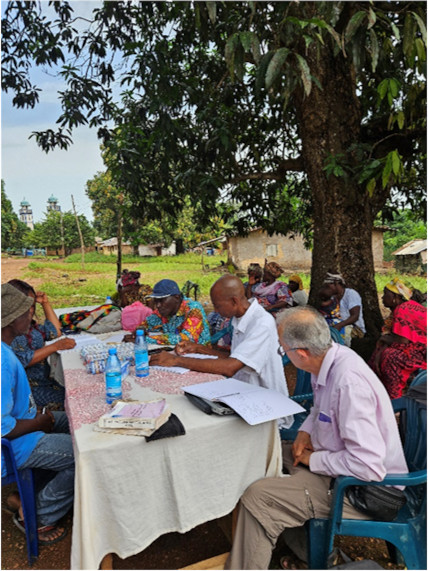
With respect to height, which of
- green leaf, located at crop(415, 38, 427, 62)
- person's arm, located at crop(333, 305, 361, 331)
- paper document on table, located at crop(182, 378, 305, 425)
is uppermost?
green leaf, located at crop(415, 38, 427, 62)

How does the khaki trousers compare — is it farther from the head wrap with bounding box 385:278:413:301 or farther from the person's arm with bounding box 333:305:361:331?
the person's arm with bounding box 333:305:361:331

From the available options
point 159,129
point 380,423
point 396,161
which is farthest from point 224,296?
point 159,129

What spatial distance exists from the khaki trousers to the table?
4.8 inches

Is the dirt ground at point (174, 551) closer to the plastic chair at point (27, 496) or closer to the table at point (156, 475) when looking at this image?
the plastic chair at point (27, 496)

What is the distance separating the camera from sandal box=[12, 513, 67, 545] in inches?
97.3

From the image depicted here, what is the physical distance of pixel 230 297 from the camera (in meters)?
2.78

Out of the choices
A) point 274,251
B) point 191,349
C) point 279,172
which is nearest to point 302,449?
point 191,349

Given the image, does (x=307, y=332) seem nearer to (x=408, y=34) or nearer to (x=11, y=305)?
(x=11, y=305)

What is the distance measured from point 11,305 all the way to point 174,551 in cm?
175

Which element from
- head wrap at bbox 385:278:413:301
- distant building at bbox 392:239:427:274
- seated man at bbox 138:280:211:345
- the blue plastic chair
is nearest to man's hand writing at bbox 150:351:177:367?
seated man at bbox 138:280:211:345

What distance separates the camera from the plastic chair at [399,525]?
1838 mm

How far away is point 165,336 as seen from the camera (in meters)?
3.58

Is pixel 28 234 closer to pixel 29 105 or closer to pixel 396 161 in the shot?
pixel 29 105

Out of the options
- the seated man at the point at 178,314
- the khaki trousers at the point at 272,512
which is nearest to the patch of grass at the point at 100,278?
the seated man at the point at 178,314
